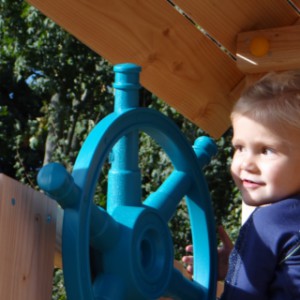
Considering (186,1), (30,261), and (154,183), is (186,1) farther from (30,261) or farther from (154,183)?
(154,183)

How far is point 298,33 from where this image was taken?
9.50 ft

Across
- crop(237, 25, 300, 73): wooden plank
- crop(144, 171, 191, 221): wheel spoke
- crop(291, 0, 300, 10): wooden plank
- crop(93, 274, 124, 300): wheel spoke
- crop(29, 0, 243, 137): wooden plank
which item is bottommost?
crop(93, 274, 124, 300): wheel spoke

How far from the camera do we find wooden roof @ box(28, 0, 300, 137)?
99.1 inches

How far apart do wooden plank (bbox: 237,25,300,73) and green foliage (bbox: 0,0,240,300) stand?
3.94m

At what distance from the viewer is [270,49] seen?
9.68 feet

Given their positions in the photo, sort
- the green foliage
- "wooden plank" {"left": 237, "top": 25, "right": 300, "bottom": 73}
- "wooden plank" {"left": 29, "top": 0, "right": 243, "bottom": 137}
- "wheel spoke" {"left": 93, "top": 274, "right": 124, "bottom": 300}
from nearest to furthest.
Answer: "wheel spoke" {"left": 93, "top": 274, "right": 124, "bottom": 300}
"wooden plank" {"left": 29, "top": 0, "right": 243, "bottom": 137}
"wooden plank" {"left": 237, "top": 25, "right": 300, "bottom": 73}
the green foliage

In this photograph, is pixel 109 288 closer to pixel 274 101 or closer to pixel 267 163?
pixel 267 163

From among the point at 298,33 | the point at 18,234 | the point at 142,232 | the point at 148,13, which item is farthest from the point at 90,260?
the point at 298,33

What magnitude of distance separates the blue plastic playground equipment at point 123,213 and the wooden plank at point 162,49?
1.56 feet

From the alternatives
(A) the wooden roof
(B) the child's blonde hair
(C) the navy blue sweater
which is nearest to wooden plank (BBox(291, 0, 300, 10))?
(A) the wooden roof

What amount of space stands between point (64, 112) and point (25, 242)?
651 centimetres

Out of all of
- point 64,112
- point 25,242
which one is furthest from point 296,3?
point 64,112

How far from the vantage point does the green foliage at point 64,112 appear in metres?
7.13

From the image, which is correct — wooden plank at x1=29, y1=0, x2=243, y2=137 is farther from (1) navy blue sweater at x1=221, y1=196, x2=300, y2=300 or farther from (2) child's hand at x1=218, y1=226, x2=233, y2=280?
(1) navy blue sweater at x1=221, y1=196, x2=300, y2=300
